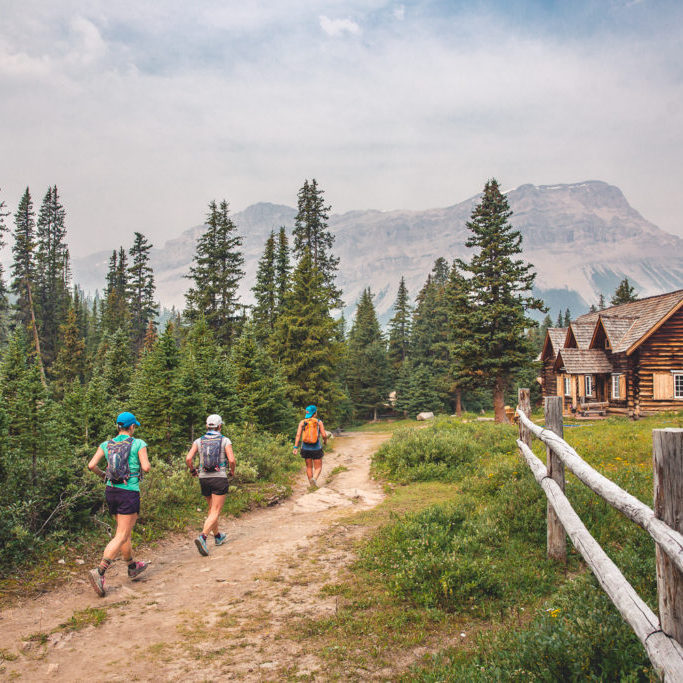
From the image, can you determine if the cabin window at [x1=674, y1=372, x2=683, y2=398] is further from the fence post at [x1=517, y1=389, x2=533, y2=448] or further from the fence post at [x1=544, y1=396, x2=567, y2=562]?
the fence post at [x1=544, y1=396, x2=567, y2=562]

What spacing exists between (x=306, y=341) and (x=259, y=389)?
7751mm

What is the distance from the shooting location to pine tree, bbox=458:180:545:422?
2725 centimetres

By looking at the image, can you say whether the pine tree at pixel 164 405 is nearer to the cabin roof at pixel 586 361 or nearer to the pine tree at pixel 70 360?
the cabin roof at pixel 586 361

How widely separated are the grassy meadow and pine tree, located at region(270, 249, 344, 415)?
19.8 metres

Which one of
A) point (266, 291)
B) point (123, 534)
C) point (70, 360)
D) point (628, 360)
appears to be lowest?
point (123, 534)

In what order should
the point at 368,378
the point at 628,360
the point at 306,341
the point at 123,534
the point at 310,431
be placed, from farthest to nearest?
the point at 368,378 → the point at 628,360 → the point at 306,341 → the point at 310,431 → the point at 123,534

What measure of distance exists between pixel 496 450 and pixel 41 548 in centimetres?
1260

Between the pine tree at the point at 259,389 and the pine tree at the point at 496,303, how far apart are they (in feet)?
41.0

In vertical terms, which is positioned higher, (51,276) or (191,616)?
(51,276)

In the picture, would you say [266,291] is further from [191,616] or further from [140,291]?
[191,616]

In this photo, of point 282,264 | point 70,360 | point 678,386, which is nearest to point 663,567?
point 678,386

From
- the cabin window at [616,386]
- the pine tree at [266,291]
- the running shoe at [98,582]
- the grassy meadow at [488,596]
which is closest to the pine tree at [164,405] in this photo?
the grassy meadow at [488,596]

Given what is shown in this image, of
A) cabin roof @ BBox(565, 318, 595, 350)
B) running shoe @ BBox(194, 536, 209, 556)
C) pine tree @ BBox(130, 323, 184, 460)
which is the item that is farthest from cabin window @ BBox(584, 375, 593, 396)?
running shoe @ BBox(194, 536, 209, 556)

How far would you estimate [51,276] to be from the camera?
71062 millimetres
